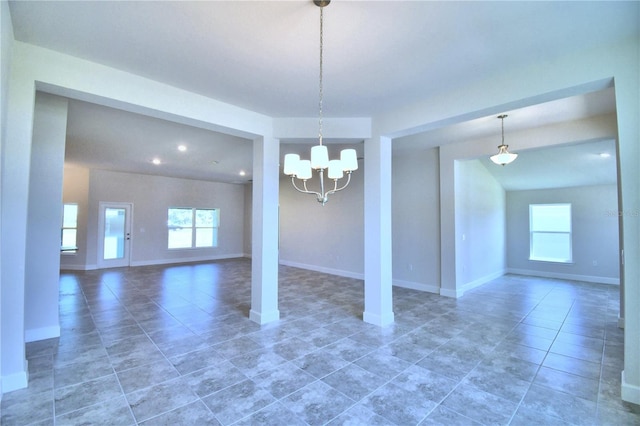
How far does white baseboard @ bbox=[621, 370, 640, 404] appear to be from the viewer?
2.21 meters

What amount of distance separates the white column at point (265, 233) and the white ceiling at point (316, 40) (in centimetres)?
83

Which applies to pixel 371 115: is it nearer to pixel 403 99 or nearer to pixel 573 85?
pixel 403 99

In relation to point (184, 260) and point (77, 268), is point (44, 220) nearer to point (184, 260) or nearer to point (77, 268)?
point (77, 268)

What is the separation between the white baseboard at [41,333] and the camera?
332 centimetres

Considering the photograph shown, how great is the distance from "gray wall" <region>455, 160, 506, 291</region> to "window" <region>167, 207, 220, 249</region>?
7820 mm

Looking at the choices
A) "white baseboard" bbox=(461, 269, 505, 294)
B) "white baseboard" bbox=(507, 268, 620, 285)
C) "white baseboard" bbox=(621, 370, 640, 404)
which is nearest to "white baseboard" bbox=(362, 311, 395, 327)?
"white baseboard" bbox=(621, 370, 640, 404)

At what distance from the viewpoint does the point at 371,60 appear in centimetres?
253

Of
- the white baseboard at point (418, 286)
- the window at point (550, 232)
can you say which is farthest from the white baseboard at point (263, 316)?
the window at point (550, 232)

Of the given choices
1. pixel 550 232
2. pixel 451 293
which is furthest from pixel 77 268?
pixel 550 232

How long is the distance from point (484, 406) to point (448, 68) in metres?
2.82

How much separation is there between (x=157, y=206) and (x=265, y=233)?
6.61 meters

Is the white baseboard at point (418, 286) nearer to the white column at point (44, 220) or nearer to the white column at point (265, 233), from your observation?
the white column at point (265, 233)

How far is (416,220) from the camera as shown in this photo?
19.4 feet

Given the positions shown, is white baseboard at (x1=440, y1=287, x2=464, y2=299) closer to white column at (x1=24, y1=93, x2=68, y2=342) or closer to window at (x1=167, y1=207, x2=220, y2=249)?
white column at (x1=24, y1=93, x2=68, y2=342)
